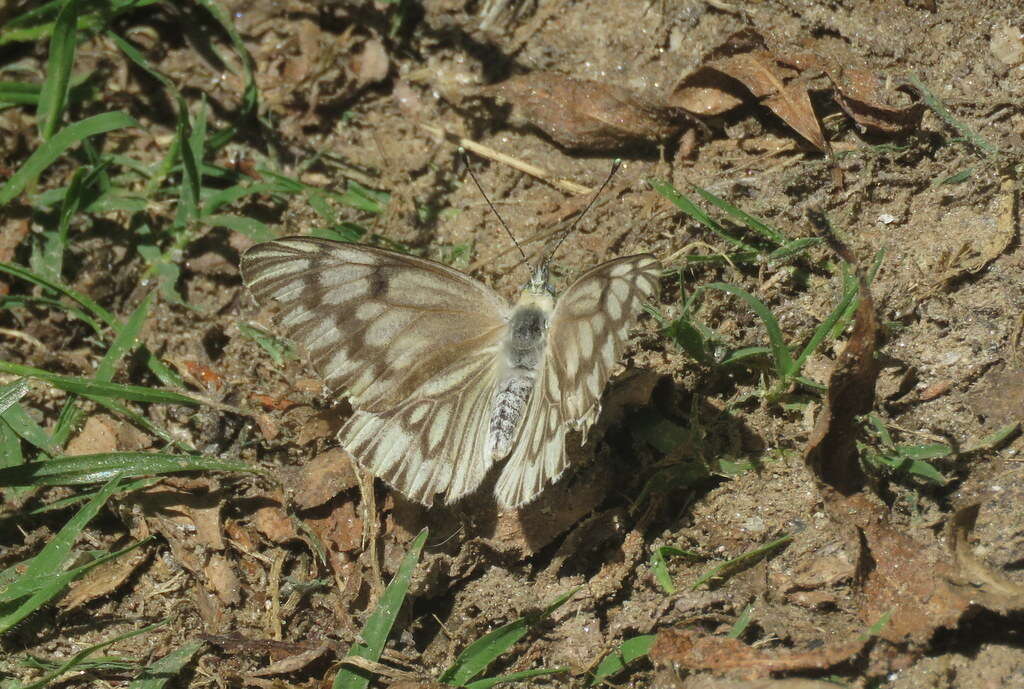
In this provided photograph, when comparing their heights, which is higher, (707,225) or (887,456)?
(707,225)

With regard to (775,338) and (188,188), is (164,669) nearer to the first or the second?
(188,188)

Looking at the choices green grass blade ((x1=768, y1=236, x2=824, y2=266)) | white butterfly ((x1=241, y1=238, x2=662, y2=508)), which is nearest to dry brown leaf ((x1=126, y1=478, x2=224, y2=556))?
white butterfly ((x1=241, y1=238, x2=662, y2=508))

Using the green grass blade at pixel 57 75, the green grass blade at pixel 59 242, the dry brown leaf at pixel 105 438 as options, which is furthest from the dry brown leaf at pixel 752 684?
the green grass blade at pixel 57 75

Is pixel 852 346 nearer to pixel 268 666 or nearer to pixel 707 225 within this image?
pixel 707 225

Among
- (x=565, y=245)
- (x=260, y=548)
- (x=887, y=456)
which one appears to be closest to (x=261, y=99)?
(x=565, y=245)

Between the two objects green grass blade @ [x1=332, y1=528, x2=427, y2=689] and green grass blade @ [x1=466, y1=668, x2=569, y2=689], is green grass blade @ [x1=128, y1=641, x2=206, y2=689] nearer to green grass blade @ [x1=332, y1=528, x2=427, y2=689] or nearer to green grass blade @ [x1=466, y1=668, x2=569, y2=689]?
green grass blade @ [x1=332, y1=528, x2=427, y2=689]

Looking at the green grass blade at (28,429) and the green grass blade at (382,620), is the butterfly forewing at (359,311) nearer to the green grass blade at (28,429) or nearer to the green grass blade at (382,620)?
the green grass blade at (382,620)
